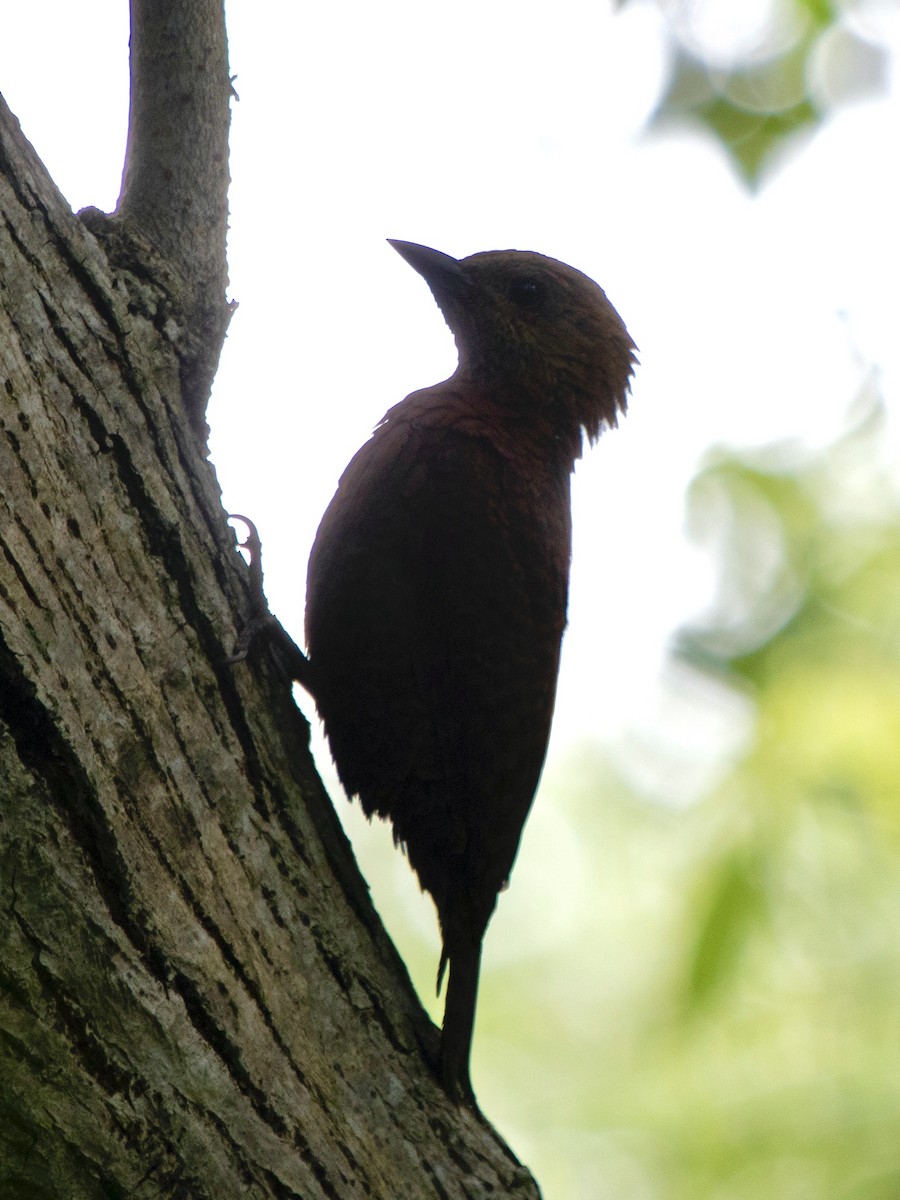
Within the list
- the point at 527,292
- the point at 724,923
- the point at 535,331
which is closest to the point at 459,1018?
the point at 724,923

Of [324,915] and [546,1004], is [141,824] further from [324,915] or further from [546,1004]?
[546,1004]

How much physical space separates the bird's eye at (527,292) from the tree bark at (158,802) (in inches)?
54.4

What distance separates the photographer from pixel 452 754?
2.89 meters

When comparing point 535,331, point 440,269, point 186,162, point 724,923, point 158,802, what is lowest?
point 158,802

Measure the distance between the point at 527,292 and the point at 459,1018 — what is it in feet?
7.10

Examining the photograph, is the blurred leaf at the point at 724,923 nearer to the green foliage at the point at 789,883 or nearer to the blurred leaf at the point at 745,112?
the green foliage at the point at 789,883

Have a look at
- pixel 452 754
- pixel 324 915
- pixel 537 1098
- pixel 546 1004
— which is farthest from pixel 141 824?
pixel 546 1004

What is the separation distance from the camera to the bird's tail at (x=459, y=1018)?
224 cm

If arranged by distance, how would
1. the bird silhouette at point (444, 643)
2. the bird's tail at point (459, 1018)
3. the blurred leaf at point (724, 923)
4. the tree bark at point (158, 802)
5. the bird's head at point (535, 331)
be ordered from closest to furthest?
the tree bark at point (158, 802) < the bird's tail at point (459, 1018) < the bird silhouette at point (444, 643) < the bird's head at point (535, 331) < the blurred leaf at point (724, 923)

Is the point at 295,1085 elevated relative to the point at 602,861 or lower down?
lower down

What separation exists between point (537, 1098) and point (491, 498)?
200 inches

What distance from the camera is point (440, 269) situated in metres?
3.74

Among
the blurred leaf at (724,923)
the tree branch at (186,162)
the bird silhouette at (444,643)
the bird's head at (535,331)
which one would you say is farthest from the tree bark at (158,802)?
the blurred leaf at (724,923)

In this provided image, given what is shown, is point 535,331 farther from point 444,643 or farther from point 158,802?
point 158,802
